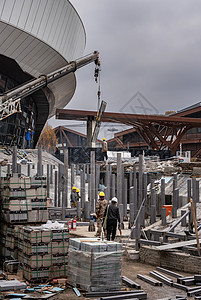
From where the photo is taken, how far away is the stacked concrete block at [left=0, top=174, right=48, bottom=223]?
34.1 feet

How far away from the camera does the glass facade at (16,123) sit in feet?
104

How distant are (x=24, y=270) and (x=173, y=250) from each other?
4.32 m

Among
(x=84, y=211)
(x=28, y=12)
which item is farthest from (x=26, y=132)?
(x=84, y=211)

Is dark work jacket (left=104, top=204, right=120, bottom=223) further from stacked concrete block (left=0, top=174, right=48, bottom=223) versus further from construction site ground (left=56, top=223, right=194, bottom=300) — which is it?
stacked concrete block (left=0, top=174, right=48, bottom=223)

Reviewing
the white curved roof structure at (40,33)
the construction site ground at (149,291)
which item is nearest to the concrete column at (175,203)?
the construction site ground at (149,291)

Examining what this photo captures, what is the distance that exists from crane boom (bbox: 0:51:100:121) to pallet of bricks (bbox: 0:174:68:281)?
47.3 ft

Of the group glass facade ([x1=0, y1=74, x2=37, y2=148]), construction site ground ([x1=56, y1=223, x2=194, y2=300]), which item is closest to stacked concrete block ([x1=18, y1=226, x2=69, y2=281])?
construction site ground ([x1=56, y1=223, x2=194, y2=300])

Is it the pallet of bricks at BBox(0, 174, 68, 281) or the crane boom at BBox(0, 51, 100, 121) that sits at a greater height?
the crane boom at BBox(0, 51, 100, 121)

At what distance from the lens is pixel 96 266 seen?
8.12m

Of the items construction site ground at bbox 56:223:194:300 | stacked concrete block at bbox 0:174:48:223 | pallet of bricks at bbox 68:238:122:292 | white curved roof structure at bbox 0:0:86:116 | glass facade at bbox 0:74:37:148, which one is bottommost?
construction site ground at bbox 56:223:194:300

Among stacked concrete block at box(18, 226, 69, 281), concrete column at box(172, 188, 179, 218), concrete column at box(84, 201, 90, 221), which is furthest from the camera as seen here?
concrete column at box(84, 201, 90, 221)

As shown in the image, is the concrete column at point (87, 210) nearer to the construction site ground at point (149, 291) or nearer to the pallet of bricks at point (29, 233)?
the pallet of bricks at point (29, 233)

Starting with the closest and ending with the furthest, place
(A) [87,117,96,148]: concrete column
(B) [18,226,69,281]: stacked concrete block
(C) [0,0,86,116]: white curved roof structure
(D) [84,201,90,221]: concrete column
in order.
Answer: (B) [18,226,69,281]: stacked concrete block
(D) [84,201,90,221]: concrete column
(C) [0,0,86,116]: white curved roof structure
(A) [87,117,96,148]: concrete column

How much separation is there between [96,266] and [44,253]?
55.5 inches
